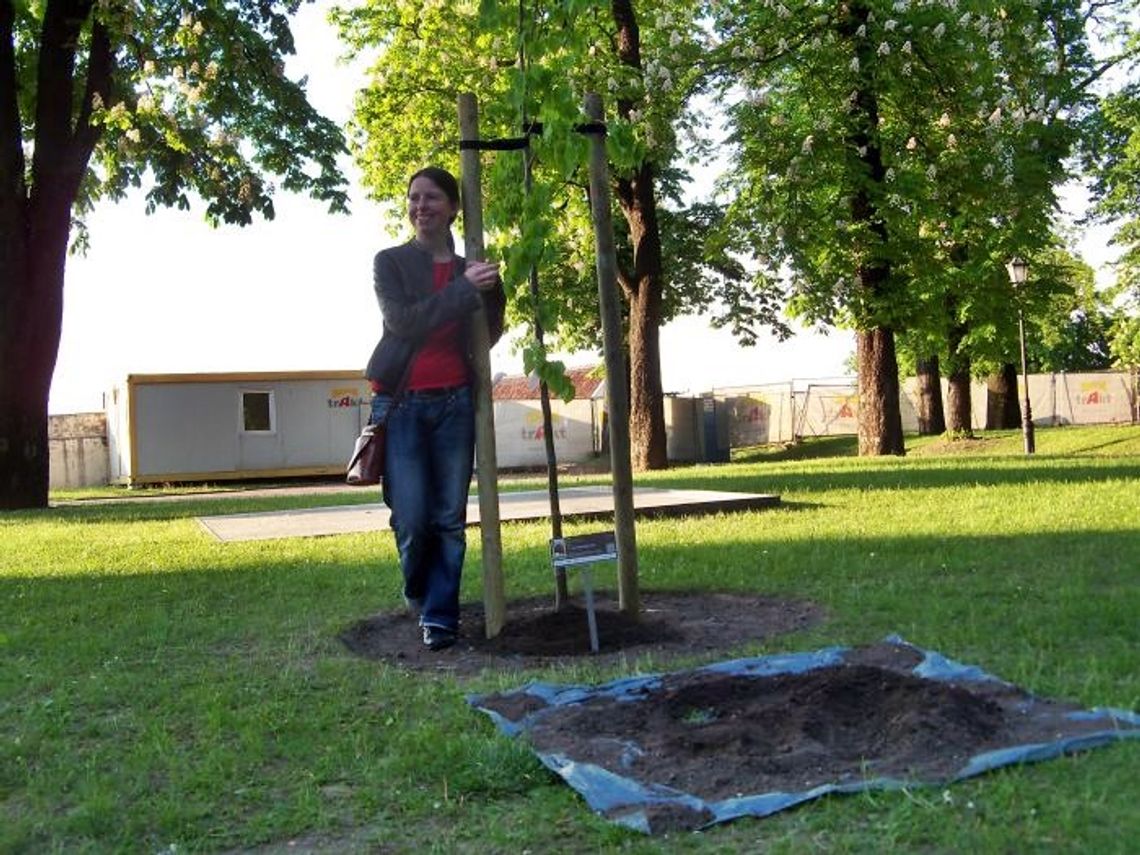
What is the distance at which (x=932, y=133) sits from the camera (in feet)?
59.0

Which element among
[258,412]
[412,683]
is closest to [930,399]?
[258,412]

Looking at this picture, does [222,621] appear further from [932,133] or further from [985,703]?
[932,133]

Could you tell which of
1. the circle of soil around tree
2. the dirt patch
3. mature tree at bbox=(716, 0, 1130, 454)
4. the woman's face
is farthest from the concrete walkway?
mature tree at bbox=(716, 0, 1130, 454)

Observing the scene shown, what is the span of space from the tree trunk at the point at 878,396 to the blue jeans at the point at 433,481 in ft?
56.2

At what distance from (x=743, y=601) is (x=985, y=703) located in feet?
8.05

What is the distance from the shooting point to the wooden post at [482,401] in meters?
5.16

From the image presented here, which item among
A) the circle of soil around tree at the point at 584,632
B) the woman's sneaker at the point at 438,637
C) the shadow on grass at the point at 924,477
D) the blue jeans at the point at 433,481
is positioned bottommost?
the circle of soil around tree at the point at 584,632

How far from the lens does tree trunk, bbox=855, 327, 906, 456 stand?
21.3 metres

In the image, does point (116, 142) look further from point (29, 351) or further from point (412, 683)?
point (412, 683)

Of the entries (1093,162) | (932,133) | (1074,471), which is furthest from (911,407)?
(1074,471)

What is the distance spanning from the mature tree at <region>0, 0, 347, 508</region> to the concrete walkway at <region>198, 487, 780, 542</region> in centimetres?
526

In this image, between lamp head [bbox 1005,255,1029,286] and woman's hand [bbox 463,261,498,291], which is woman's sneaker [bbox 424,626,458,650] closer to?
woman's hand [bbox 463,261,498,291]

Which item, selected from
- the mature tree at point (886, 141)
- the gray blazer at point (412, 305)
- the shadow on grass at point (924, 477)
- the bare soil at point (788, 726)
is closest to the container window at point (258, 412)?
the mature tree at point (886, 141)

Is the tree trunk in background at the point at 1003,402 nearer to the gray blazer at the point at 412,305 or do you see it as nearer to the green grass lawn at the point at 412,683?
the green grass lawn at the point at 412,683
